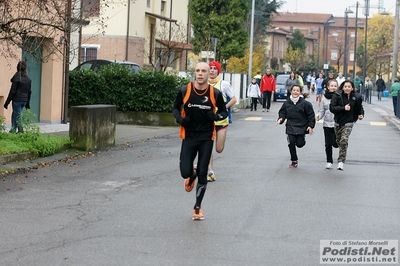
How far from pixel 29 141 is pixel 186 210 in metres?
6.39

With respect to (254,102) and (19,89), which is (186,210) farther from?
(254,102)

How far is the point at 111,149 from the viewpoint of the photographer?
56.3ft

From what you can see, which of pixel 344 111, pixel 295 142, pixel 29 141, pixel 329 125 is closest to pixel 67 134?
pixel 29 141

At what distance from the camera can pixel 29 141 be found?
15.2 meters

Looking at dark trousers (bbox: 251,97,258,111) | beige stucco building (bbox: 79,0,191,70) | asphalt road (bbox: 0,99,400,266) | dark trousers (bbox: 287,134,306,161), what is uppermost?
beige stucco building (bbox: 79,0,191,70)

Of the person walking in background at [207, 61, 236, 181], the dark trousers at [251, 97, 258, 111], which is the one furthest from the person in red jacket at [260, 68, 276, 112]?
the person walking in background at [207, 61, 236, 181]

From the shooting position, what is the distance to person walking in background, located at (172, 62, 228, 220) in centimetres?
893

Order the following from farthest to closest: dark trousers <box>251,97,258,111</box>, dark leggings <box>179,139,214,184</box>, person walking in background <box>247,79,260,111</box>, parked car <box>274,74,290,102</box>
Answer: parked car <box>274,74,290,102</box> → dark trousers <box>251,97,258,111</box> → person walking in background <box>247,79,260,111</box> → dark leggings <box>179,139,214,184</box>

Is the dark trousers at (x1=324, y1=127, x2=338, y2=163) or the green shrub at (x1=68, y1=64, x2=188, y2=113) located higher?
the green shrub at (x1=68, y1=64, x2=188, y2=113)

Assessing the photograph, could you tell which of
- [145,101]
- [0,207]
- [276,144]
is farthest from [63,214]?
[145,101]

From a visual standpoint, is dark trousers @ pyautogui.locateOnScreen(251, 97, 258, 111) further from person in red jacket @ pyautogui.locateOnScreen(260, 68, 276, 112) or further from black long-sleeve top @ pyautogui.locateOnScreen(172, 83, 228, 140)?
black long-sleeve top @ pyautogui.locateOnScreen(172, 83, 228, 140)

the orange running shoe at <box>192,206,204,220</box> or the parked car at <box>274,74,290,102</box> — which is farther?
the parked car at <box>274,74,290,102</box>

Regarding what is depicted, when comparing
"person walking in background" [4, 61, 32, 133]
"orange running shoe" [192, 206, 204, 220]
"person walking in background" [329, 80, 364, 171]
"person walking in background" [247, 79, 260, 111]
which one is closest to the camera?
"orange running shoe" [192, 206, 204, 220]

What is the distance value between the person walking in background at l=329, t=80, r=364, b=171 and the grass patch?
209 inches
